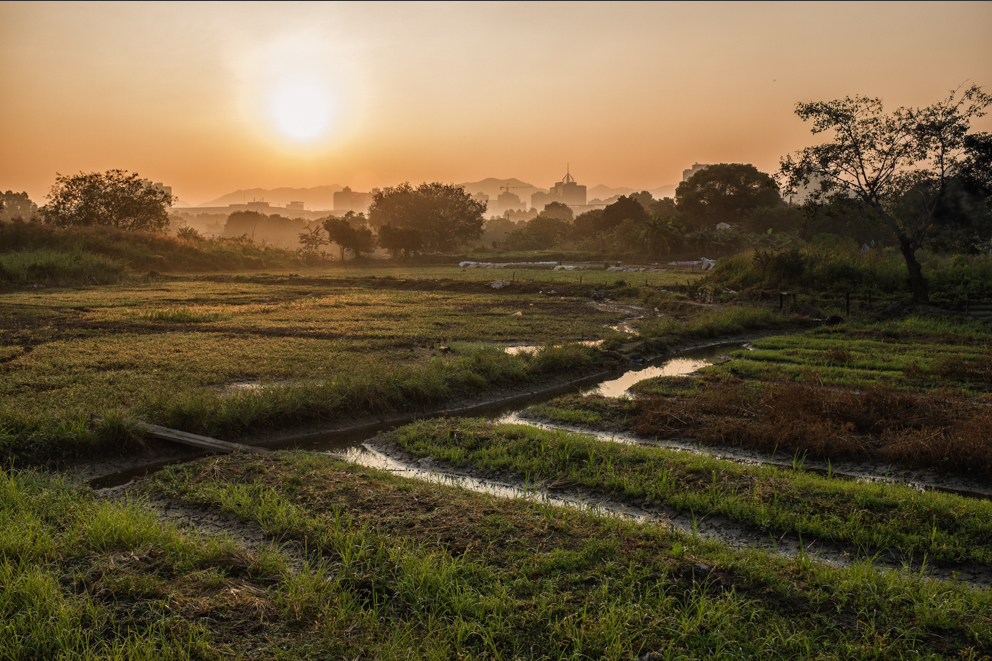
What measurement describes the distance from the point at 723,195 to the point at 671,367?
60.6 meters

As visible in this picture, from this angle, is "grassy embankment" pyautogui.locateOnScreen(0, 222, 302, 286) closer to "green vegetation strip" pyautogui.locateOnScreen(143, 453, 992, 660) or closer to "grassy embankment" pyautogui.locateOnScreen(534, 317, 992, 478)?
"grassy embankment" pyautogui.locateOnScreen(534, 317, 992, 478)

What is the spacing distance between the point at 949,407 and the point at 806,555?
6.83m

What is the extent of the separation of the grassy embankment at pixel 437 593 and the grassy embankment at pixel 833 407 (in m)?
3.87

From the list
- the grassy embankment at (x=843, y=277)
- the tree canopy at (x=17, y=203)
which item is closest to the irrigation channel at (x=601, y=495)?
the grassy embankment at (x=843, y=277)

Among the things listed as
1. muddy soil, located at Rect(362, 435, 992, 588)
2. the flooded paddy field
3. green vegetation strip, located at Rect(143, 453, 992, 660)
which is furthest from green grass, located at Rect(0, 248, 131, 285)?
green vegetation strip, located at Rect(143, 453, 992, 660)

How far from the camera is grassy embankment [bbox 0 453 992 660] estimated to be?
4.27 m

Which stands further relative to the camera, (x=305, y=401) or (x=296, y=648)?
(x=305, y=401)

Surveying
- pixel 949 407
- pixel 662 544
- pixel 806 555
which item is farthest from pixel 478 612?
pixel 949 407

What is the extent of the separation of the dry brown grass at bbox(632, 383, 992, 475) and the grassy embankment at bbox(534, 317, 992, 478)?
0.05ft

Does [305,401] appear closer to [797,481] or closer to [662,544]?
[662,544]

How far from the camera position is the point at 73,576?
5020 mm

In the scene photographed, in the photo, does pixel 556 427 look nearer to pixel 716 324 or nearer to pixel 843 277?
pixel 716 324

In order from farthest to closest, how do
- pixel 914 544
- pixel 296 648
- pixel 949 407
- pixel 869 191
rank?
pixel 869 191 → pixel 949 407 → pixel 914 544 → pixel 296 648

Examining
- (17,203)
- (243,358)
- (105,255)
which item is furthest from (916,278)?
(17,203)
